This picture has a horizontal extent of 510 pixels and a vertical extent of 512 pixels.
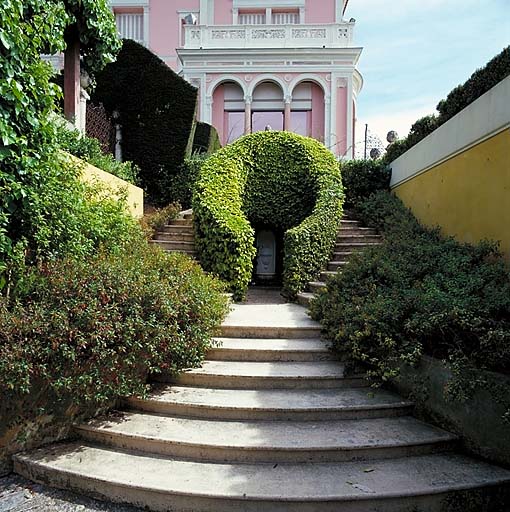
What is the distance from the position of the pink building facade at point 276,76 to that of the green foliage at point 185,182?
5.04 metres

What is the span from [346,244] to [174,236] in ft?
11.3

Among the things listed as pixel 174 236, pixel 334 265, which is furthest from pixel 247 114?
pixel 334 265

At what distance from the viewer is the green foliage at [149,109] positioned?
11.3m

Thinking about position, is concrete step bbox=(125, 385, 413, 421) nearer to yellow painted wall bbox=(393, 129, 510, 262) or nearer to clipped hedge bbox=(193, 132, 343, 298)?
yellow painted wall bbox=(393, 129, 510, 262)

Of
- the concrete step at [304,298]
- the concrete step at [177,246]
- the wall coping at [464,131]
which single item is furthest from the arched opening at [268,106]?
the concrete step at [304,298]

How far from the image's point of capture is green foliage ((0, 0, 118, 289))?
11.4 ft

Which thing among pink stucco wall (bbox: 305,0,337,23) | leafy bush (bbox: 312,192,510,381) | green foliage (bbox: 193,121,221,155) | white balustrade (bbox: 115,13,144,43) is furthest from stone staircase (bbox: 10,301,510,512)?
white balustrade (bbox: 115,13,144,43)

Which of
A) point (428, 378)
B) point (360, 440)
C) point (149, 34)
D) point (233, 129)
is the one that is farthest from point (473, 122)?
point (149, 34)

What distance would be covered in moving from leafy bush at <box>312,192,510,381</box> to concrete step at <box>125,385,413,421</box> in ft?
0.86

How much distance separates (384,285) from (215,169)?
4.55 m

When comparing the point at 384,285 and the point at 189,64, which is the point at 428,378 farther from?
the point at 189,64

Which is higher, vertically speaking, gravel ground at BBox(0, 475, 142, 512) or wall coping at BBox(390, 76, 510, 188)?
wall coping at BBox(390, 76, 510, 188)

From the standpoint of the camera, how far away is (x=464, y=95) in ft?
20.2

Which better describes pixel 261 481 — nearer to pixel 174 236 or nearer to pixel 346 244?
pixel 346 244
